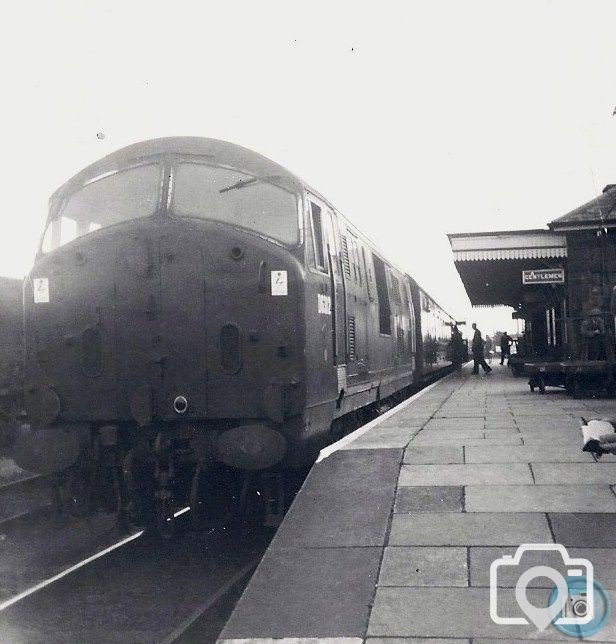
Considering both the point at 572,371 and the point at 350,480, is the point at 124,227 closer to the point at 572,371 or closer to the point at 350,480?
the point at 350,480

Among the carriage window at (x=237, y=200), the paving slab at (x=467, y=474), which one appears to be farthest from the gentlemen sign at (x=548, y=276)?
the paving slab at (x=467, y=474)

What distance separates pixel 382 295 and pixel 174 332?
17.6 ft

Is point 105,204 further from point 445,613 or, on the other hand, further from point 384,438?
point 445,613

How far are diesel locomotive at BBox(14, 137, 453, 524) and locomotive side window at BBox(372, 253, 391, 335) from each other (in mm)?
3965

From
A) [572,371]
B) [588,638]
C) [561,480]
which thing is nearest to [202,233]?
[561,480]

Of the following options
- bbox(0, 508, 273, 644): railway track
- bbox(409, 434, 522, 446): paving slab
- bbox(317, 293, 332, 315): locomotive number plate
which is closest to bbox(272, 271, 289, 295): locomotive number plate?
bbox(317, 293, 332, 315): locomotive number plate

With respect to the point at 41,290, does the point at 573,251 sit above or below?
above

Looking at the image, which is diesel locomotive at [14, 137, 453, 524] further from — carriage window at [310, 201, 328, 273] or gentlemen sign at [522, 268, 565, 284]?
gentlemen sign at [522, 268, 565, 284]

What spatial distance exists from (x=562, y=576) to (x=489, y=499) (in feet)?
3.40

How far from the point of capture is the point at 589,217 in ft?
60.0

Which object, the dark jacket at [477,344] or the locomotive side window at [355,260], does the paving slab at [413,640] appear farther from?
the dark jacket at [477,344]

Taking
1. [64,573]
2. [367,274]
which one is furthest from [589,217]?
[64,573]

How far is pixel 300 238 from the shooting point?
21.6 ft

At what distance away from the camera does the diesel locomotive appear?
613 cm
